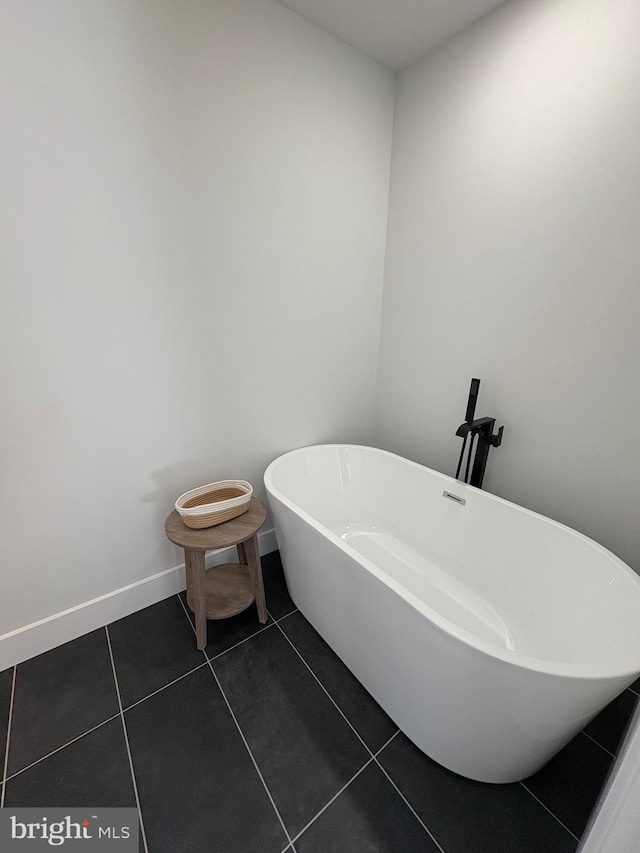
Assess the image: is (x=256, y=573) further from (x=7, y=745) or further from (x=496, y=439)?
(x=496, y=439)

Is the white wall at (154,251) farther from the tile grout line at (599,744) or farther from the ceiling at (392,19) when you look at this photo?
the tile grout line at (599,744)

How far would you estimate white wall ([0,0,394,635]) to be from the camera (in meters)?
1.13

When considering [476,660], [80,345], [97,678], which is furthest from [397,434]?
[97,678]

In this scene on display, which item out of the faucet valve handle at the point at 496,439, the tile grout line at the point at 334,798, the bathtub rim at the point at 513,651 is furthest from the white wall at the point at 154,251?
the tile grout line at the point at 334,798

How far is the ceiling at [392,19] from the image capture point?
4.57ft

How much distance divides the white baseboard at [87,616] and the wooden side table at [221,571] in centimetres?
21

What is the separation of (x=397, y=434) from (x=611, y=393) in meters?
1.13

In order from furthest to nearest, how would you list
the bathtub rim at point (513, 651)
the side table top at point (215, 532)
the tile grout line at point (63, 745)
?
the side table top at point (215, 532)
the tile grout line at point (63, 745)
the bathtub rim at point (513, 651)

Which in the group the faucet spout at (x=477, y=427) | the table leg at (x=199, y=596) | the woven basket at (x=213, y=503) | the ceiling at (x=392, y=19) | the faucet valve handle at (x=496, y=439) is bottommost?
the table leg at (x=199, y=596)

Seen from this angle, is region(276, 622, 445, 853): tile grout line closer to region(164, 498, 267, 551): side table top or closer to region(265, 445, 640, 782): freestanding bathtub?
region(265, 445, 640, 782): freestanding bathtub

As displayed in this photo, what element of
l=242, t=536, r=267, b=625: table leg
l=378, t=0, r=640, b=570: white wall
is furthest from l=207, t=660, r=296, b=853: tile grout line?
l=378, t=0, r=640, b=570: white wall

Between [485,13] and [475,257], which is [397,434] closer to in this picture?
[475,257]

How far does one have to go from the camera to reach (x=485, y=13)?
1.42 metres

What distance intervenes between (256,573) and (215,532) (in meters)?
0.30
